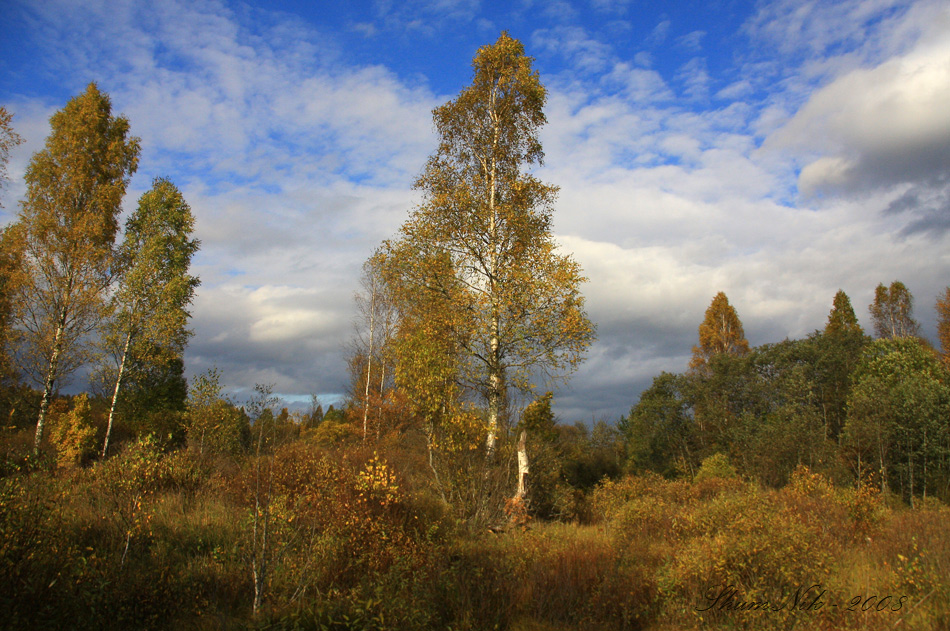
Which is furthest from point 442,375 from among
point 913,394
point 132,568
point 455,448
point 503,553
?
point 913,394

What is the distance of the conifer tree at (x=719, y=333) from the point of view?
4628 centimetres

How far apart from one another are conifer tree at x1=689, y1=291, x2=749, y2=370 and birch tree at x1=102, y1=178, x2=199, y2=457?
136ft

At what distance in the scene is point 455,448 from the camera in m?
10.0

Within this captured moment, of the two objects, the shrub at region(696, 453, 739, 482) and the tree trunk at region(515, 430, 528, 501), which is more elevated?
the tree trunk at region(515, 430, 528, 501)

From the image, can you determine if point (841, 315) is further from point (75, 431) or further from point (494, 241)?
point (75, 431)

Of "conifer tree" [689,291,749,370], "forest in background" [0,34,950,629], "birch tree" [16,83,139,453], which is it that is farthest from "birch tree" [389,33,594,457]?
"conifer tree" [689,291,749,370]

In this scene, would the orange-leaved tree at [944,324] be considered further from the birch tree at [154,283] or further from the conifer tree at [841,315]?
the birch tree at [154,283]

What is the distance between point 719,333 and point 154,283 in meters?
44.7

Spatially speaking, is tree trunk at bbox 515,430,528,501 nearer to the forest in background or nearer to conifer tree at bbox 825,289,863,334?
the forest in background

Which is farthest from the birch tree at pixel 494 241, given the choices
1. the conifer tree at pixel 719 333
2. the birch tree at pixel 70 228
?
the conifer tree at pixel 719 333

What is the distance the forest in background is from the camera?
18.7 ft

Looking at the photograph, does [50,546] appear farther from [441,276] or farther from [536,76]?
[536,76]

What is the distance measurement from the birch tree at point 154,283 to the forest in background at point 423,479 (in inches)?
3.6

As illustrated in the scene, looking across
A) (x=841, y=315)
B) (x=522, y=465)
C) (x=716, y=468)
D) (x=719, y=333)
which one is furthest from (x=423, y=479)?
(x=841, y=315)
